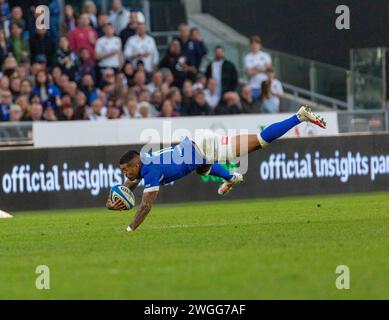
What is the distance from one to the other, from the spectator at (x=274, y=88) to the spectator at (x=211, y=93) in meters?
1.39

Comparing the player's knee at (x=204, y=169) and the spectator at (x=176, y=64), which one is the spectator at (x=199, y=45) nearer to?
the spectator at (x=176, y=64)

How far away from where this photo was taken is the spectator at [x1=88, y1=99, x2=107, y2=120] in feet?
86.0

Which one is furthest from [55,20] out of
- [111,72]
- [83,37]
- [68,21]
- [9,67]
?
[9,67]

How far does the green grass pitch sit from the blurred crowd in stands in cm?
567

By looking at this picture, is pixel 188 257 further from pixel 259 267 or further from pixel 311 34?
pixel 311 34

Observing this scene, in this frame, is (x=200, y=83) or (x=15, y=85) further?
(x=200, y=83)

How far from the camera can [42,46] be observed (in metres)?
27.2

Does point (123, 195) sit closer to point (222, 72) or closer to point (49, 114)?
point (49, 114)

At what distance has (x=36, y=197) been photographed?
2397 centimetres

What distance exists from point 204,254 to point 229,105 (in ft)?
47.9

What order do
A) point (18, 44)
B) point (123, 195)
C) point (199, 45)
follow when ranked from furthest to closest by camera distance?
1. point (199, 45)
2. point (18, 44)
3. point (123, 195)

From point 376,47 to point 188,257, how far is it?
18220 mm

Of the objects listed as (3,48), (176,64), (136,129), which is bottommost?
(136,129)
